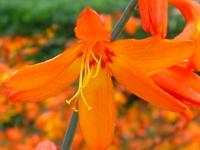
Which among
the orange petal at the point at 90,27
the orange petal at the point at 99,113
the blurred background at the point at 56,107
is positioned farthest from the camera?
the blurred background at the point at 56,107

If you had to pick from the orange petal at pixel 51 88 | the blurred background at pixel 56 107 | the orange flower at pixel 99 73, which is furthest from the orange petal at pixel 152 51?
the blurred background at pixel 56 107

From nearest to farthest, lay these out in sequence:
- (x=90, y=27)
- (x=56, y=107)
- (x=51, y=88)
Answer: (x=90, y=27) < (x=51, y=88) < (x=56, y=107)

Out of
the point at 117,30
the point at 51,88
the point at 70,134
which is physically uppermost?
the point at 117,30

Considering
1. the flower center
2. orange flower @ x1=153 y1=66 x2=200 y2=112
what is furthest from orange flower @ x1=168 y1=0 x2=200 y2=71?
the flower center

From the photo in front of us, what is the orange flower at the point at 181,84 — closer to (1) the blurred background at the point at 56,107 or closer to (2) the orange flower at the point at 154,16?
(2) the orange flower at the point at 154,16

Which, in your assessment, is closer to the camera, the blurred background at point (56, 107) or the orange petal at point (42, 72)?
the orange petal at point (42, 72)

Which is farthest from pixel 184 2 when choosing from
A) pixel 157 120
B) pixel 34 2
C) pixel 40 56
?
pixel 34 2

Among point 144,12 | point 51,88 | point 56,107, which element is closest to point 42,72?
point 51,88

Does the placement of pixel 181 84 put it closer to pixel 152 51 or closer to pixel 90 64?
pixel 152 51
